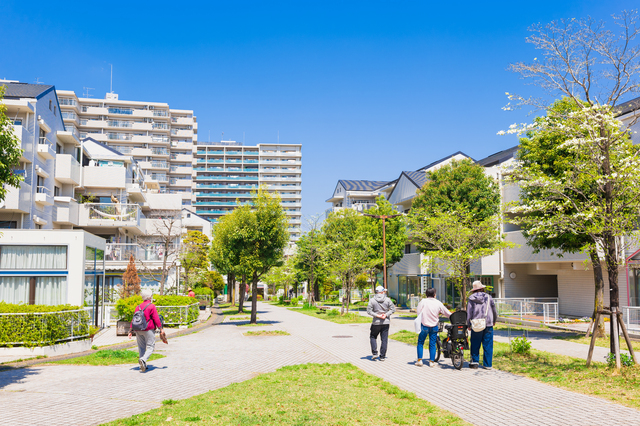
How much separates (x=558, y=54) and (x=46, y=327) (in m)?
14.8

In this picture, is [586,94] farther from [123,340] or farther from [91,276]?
[91,276]

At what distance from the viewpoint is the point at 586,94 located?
11.4m

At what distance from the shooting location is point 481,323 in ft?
34.2

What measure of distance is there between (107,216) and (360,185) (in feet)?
164

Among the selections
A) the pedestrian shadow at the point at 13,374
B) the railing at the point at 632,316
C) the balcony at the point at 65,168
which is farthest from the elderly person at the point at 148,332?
the balcony at the point at 65,168

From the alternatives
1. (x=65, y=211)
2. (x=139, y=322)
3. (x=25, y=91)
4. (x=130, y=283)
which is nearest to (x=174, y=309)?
(x=130, y=283)

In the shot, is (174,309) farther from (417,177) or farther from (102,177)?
(417,177)

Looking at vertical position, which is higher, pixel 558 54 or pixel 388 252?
pixel 558 54

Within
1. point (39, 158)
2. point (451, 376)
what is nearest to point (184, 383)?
point (451, 376)

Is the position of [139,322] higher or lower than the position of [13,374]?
higher

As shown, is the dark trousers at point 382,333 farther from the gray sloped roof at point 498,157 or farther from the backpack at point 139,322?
the gray sloped roof at point 498,157

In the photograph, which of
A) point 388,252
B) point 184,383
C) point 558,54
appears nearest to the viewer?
point 184,383

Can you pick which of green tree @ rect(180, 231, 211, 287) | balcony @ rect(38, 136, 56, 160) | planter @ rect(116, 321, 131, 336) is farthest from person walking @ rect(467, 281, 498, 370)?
balcony @ rect(38, 136, 56, 160)

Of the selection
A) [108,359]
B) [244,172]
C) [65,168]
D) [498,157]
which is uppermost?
[244,172]
